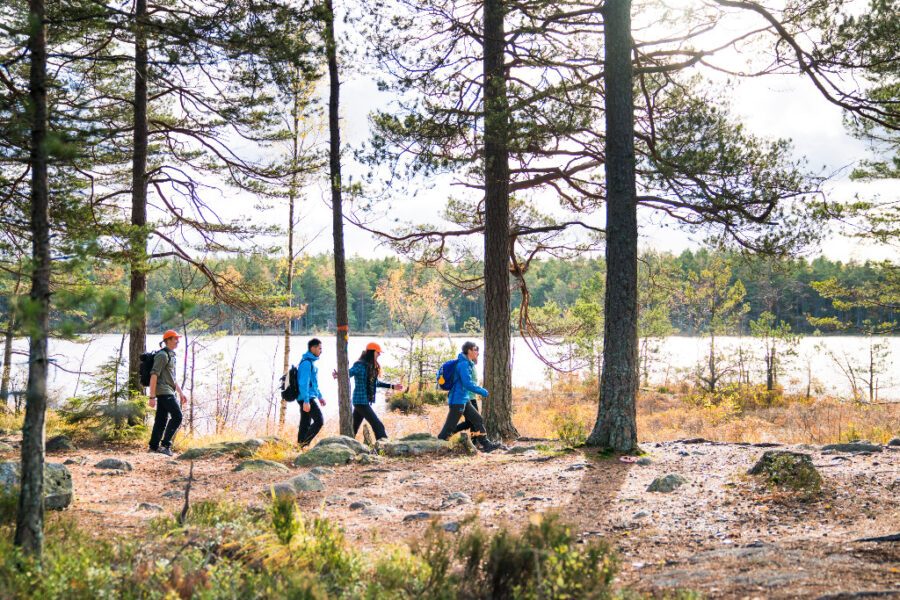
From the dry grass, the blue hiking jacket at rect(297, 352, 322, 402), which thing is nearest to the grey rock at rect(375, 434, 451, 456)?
the blue hiking jacket at rect(297, 352, 322, 402)

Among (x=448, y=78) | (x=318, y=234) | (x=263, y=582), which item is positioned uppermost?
(x=448, y=78)

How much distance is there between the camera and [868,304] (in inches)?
707

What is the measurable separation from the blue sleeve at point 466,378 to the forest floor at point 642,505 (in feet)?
3.21

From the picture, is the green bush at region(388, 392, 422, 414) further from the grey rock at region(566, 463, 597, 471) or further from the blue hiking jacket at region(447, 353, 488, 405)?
the grey rock at region(566, 463, 597, 471)

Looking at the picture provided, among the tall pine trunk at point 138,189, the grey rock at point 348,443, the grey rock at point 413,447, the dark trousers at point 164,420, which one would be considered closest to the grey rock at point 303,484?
the grey rock at point 348,443

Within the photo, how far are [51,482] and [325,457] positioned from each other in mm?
3446

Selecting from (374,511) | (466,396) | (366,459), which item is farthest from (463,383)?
(374,511)

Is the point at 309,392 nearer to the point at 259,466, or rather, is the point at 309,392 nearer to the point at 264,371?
the point at 259,466

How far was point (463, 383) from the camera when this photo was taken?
29.2 feet

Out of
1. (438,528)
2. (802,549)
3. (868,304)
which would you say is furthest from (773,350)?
(438,528)

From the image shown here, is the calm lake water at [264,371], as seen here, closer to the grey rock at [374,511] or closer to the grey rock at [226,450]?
the grey rock at [226,450]

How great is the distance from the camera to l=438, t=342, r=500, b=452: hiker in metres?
8.84

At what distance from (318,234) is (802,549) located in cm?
1427

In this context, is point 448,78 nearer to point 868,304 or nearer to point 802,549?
point 802,549
